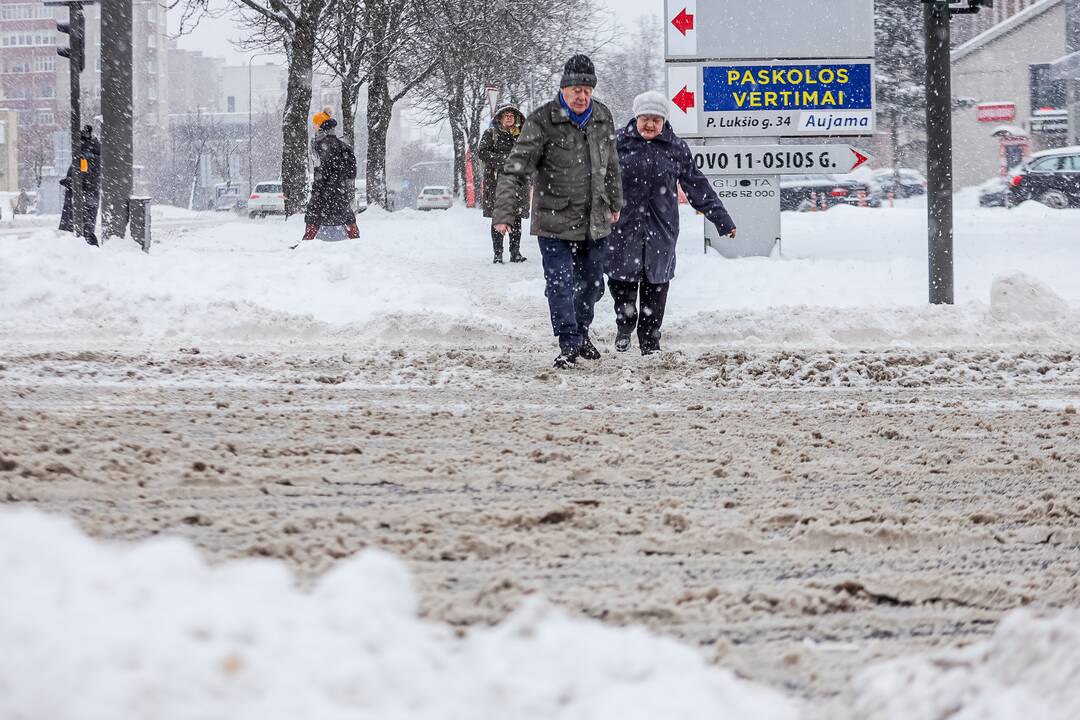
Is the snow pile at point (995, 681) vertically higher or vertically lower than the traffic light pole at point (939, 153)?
lower

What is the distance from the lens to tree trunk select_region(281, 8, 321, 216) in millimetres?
24391

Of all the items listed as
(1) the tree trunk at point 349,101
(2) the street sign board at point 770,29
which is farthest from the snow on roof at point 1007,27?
(2) the street sign board at point 770,29

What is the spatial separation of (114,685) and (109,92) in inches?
A: 514

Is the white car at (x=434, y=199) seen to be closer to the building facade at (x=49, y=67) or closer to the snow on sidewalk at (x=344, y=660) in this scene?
the building facade at (x=49, y=67)

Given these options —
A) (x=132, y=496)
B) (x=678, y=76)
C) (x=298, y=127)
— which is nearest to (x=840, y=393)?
(x=132, y=496)

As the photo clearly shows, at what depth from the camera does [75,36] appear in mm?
15180

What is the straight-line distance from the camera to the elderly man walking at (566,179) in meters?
7.97

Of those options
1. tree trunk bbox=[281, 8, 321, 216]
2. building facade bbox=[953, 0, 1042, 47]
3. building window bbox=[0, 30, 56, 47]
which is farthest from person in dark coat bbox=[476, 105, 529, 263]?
building window bbox=[0, 30, 56, 47]

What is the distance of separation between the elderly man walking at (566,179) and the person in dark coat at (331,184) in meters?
8.54

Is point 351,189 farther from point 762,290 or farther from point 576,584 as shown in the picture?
point 576,584

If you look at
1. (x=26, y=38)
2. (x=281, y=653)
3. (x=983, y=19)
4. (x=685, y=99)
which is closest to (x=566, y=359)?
(x=281, y=653)

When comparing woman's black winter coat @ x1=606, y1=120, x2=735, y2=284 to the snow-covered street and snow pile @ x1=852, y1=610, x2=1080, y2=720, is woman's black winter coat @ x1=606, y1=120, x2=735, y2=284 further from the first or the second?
snow pile @ x1=852, y1=610, x2=1080, y2=720

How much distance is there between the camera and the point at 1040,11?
168 ft

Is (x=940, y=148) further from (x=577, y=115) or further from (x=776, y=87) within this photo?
(x=776, y=87)
